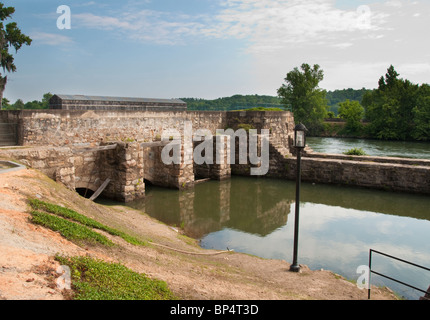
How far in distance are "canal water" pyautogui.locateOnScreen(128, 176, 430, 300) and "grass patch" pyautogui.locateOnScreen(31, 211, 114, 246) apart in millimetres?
3418

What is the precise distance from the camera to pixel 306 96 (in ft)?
158

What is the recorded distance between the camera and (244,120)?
18.0 metres

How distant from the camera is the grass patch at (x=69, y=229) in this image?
4.81m

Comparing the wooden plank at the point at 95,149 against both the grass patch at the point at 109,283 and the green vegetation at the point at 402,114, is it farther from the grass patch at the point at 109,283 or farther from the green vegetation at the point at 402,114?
the green vegetation at the point at 402,114

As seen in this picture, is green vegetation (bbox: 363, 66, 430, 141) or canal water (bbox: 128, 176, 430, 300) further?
green vegetation (bbox: 363, 66, 430, 141)

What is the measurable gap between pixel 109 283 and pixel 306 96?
156 feet

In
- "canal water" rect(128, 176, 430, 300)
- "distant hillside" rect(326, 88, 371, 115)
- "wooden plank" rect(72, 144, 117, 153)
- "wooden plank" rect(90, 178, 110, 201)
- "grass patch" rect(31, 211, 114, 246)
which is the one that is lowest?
"canal water" rect(128, 176, 430, 300)

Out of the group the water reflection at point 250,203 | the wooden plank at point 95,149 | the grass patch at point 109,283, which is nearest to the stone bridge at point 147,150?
the wooden plank at point 95,149

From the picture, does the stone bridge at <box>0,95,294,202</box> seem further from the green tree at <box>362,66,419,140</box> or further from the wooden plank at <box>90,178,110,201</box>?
the green tree at <box>362,66,419,140</box>

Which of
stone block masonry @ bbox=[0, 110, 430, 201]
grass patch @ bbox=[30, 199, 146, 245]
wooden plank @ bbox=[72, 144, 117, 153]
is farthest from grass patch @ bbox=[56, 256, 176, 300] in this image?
wooden plank @ bbox=[72, 144, 117, 153]

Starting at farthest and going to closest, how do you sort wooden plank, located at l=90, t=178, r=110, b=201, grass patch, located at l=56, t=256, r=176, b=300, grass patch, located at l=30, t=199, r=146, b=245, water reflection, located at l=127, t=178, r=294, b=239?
wooden plank, located at l=90, t=178, r=110, b=201
water reflection, located at l=127, t=178, r=294, b=239
grass patch, located at l=30, t=199, r=146, b=245
grass patch, located at l=56, t=256, r=176, b=300

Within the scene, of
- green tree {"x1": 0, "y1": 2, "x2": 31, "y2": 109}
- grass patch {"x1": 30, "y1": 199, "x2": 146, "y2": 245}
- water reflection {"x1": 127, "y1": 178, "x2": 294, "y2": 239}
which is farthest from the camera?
green tree {"x1": 0, "y1": 2, "x2": 31, "y2": 109}

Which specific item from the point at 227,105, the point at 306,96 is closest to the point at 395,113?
the point at 306,96

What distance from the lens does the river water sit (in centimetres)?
734
